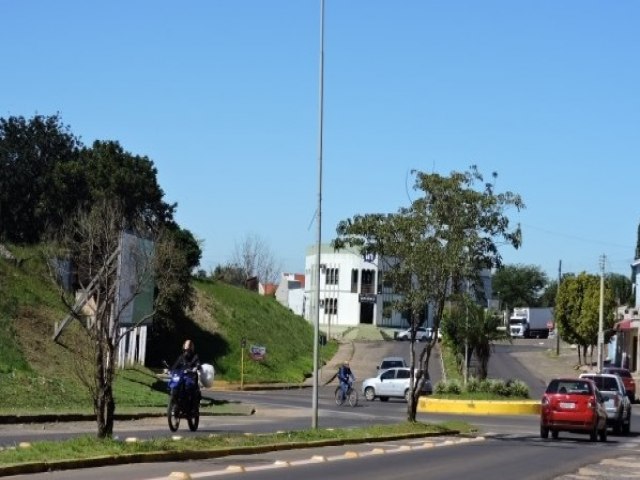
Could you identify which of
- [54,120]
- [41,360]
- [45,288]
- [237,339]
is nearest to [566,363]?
[237,339]

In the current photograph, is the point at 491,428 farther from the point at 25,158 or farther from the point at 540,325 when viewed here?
the point at 540,325

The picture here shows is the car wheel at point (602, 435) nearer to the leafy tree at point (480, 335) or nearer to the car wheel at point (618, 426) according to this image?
the car wheel at point (618, 426)

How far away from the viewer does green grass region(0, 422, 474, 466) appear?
15117mm

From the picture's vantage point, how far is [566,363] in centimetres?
8312

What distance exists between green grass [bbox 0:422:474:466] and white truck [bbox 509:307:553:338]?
312 feet

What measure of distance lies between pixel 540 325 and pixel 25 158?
70.5 m

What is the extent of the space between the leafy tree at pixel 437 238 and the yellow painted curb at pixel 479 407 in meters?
12.9

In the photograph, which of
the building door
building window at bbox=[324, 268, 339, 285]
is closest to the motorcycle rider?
the building door

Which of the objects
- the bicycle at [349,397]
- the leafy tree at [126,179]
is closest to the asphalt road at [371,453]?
the bicycle at [349,397]

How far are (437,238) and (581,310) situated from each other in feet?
183

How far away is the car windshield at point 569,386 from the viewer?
29686 millimetres

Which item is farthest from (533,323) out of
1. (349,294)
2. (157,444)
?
(157,444)

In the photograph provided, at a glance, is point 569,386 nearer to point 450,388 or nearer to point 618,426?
point 618,426

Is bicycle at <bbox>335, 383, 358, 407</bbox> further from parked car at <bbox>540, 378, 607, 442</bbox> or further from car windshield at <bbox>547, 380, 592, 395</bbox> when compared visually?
parked car at <bbox>540, 378, 607, 442</bbox>
